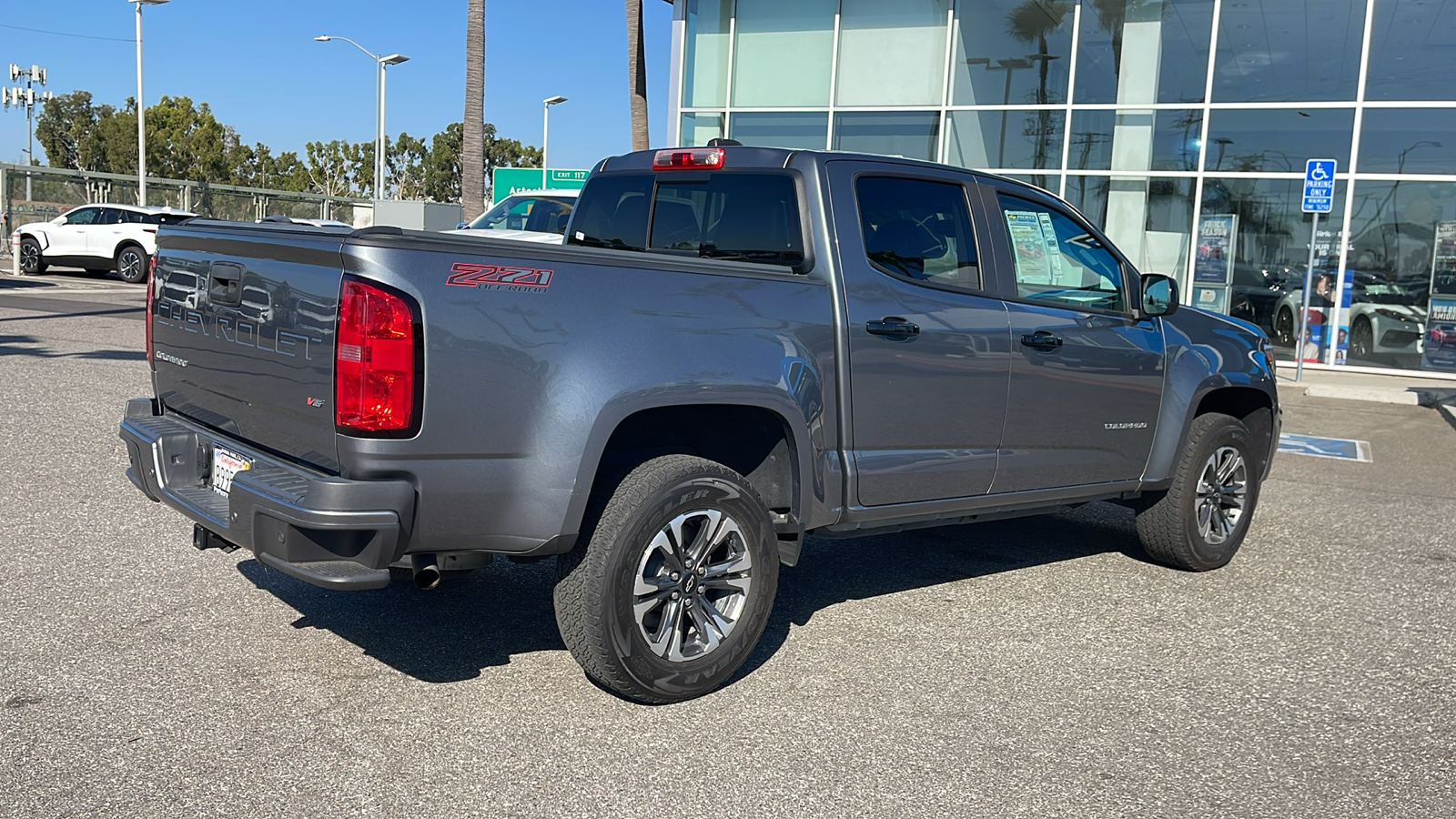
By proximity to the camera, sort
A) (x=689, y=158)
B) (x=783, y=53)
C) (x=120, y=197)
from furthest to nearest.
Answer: (x=120, y=197), (x=783, y=53), (x=689, y=158)

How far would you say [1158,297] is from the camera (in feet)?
18.7

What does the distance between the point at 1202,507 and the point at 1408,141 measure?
45.1 feet

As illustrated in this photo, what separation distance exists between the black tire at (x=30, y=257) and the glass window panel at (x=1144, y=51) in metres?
19.9

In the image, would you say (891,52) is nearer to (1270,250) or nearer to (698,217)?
(1270,250)

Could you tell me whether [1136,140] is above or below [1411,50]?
below

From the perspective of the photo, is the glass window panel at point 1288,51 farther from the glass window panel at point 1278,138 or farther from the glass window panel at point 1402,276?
the glass window panel at point 1402,276

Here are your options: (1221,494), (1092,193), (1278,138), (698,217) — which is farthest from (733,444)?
(1278,138)

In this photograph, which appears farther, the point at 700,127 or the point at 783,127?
the point at 700,127

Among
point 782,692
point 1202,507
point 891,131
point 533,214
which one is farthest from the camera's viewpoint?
→ point 891,131

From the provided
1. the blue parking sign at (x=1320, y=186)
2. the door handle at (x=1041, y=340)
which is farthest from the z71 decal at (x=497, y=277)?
the blue parking sign at (x=1320, y=186)

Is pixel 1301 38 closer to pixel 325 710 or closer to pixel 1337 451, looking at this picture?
pixel 1337 451

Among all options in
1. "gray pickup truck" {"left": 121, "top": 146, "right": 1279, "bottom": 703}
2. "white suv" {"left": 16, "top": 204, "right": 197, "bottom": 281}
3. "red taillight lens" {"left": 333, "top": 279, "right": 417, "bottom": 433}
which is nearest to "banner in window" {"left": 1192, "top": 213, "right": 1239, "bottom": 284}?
"gray pickup truck" {"left": 121, "top": 146, "right": 1279, "bottom": 703}

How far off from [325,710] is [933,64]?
1745 cm

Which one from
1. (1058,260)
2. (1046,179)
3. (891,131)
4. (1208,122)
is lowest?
(1058,260)
